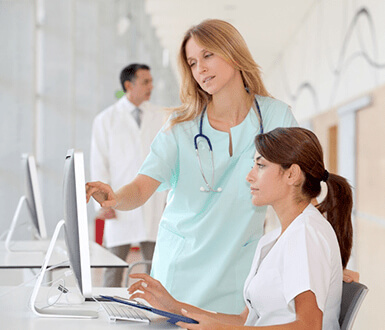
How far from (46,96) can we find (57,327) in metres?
5.19

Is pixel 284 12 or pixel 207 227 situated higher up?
pixel 284 12

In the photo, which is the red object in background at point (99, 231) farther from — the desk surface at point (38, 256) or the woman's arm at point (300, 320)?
the woman's arm at point (300, 320)

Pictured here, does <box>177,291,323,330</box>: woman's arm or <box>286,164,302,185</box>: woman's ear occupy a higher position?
<box>286,164,302,185</box>: woman's ear

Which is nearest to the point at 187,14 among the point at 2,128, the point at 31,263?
the point at 2,128

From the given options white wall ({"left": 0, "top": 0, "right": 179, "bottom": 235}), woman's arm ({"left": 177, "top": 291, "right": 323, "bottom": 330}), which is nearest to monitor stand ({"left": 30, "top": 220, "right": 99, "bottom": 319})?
woman's arm ({"left": 177, "top": 291, "right": 323, "bottom": 330})

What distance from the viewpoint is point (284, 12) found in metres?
11.0

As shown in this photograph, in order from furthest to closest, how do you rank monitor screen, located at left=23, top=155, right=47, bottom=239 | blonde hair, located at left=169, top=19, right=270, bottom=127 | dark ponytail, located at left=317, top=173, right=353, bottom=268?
monitor screen, located at left=23, top=155, right=47, bottom=239 → blonde hair, located at left=169, top=19, right=270, bottom=127 → dark ponytail, located at left=317, top=173, right=353, bottom=268

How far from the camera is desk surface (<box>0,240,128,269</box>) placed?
252 cm

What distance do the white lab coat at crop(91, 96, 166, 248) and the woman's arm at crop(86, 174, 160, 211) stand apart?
6.96ft

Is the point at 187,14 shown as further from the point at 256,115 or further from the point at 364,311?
the point at 256,115

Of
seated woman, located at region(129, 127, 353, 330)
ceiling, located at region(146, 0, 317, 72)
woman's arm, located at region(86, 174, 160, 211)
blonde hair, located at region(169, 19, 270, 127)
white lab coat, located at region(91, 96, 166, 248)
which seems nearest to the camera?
seated woman, located at region(129, 127, 353, 330)

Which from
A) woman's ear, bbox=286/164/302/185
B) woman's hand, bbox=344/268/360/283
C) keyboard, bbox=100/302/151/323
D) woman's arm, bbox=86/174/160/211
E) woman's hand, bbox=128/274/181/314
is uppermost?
woman's ear, bbox=286/164/302/185

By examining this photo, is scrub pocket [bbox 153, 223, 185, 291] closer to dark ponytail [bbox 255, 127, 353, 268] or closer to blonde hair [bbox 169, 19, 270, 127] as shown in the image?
blonde hair [bbox 169, 19, 270, 127]

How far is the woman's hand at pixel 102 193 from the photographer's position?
1773 millimetres
